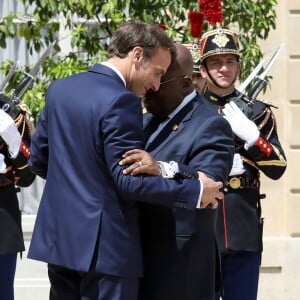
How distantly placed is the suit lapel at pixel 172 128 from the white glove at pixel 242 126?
122cm

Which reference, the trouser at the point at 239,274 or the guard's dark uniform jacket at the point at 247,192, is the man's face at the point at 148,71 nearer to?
the guard's dark uniform jacket at the point at 247,192

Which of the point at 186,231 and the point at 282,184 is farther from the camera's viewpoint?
the point at 282,184

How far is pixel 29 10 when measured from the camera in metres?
7.67

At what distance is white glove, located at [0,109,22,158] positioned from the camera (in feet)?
18.2

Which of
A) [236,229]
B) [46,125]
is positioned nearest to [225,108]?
[236,229]

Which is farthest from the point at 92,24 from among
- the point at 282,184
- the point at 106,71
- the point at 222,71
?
the point at 106,71

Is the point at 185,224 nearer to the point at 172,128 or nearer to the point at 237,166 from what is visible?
the point at 172,128

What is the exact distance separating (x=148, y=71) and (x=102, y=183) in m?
0.45

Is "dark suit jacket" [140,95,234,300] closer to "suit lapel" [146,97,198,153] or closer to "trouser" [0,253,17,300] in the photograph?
"suit lapel" [146,97,198,153]

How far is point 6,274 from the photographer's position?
5.73 meters

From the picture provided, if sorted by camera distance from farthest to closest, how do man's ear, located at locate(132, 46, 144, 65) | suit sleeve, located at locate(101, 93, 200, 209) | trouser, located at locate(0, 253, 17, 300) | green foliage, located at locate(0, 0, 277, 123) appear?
green foliage, located at locate(0, 0, 277, 123) < trouser, located at locate(0, 253, 17, 300) < man's ear, located at locate(132, 46, 144, 65) < suit sleeve, located at locate(101, 93, 200, 209)

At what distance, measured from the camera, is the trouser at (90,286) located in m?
3.82

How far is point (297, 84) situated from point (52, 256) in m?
4.18

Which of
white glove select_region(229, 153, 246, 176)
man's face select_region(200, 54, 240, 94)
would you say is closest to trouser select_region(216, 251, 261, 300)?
white glove select_region(229, 153, 246, 176)
